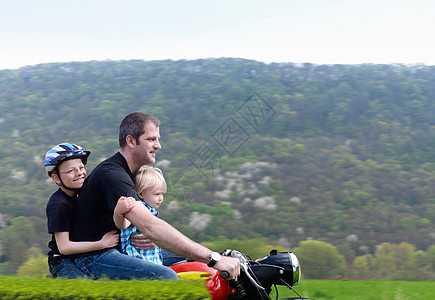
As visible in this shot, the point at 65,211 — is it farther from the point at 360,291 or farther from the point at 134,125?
the point at 360,291

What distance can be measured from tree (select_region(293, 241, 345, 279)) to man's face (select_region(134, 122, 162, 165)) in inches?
335

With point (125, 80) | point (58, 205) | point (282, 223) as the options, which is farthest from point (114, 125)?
point (58, 205)

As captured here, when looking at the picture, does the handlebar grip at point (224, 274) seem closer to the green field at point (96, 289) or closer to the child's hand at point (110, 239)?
the green field at point (96, 289)

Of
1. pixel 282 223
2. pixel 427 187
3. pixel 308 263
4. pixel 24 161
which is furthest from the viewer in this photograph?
pixel 24 161

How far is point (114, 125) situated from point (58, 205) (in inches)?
876

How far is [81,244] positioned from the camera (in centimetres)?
343

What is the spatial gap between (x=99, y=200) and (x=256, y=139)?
21692 mm

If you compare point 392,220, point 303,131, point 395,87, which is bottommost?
point 392,220

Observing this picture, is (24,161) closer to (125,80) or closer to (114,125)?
(114,125)

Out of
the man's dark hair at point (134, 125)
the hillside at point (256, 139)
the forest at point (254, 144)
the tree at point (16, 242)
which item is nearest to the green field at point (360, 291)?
the forest at point (254, 144)

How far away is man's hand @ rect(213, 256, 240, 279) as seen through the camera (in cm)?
291

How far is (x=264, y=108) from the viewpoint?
95.6 feet

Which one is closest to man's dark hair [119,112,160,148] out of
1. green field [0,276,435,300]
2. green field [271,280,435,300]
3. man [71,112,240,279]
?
man [71,112,240,279]

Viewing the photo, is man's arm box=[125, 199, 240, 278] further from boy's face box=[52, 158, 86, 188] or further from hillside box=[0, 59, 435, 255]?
hillside box=[0, 59, 435, 255]
